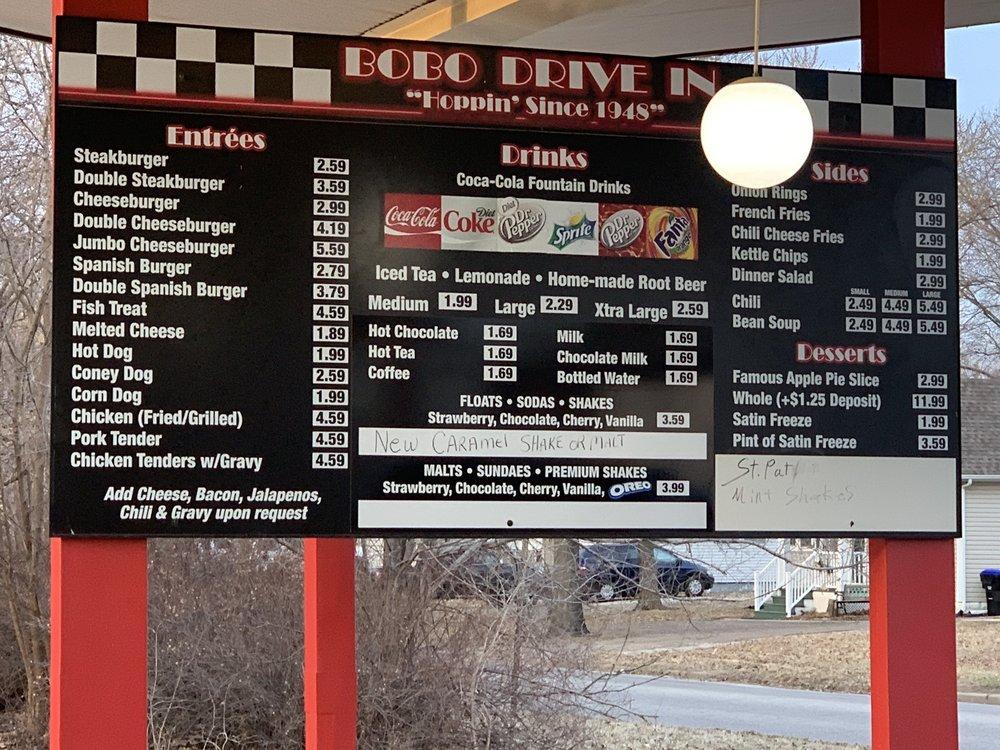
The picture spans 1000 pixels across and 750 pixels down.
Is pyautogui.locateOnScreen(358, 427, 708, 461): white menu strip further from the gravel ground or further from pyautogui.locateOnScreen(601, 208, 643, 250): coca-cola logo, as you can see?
the gravel ground

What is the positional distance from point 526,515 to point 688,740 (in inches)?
319

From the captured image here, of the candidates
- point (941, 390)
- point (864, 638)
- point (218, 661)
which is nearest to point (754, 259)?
point (941, 390)

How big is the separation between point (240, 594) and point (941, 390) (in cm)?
581

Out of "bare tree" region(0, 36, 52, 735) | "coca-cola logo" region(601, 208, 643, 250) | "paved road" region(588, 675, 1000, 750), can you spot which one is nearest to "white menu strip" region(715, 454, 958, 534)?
"coca-cola logo" region(601, 208, 643, 250)

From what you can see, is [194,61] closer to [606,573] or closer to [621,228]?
[621,228]

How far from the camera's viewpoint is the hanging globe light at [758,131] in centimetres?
403

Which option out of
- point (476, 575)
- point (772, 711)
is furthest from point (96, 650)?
point (772, 711)

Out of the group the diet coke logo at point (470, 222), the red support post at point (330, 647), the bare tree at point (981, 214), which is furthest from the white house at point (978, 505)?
the diet coke logo at point (470, 222)

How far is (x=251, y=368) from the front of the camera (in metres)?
4.37

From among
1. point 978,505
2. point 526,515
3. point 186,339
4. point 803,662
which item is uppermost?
point 186,339

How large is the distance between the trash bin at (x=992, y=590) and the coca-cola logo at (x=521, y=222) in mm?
22846

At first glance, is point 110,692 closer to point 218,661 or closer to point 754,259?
point 754,259

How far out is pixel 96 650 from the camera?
13.3 ft

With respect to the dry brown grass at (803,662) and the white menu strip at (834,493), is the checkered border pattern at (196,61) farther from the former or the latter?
the dry brown grass at (803,662)
